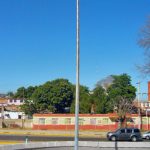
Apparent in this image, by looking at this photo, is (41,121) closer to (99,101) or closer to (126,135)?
(99,101)

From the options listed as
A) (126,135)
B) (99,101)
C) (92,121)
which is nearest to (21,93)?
(99,101)

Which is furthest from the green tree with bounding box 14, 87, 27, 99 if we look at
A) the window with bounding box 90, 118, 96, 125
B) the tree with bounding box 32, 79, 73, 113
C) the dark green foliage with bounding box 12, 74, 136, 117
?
the window with bounding box 90, 118, 96, 125

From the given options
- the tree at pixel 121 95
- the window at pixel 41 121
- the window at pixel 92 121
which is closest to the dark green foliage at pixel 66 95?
the tree at pixel 121 95

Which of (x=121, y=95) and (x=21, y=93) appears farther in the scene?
(x=21, y=93)

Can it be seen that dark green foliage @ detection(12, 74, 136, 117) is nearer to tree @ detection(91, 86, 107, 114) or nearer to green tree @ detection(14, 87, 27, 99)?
tree @ detection(91, 86, 107, 114)

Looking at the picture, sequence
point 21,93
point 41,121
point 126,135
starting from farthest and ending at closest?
point 21,93 → point 41,121 → point 126,135

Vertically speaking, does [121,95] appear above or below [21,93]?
below

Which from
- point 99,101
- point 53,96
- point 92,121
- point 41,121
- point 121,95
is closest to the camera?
point 92,121

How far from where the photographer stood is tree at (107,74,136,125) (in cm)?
8712

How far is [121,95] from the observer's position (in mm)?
102062

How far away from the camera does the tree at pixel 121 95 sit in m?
87.1

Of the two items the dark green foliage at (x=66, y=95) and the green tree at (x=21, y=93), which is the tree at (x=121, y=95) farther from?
the green tree at (x=21, y=93)

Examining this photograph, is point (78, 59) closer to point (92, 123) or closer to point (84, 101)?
point (92, 123)

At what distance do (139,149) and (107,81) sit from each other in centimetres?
11935
